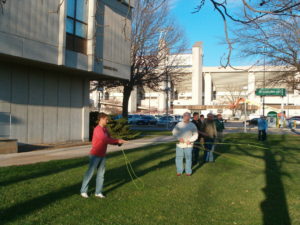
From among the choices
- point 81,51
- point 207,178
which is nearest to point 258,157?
point 207,178

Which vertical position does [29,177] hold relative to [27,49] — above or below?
below

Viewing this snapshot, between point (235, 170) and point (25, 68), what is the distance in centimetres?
1063

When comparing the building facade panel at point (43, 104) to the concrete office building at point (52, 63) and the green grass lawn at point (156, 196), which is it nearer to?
the concrete office building at point (52, 63)

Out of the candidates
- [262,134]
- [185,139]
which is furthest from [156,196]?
[262,134]

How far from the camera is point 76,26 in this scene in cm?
1695

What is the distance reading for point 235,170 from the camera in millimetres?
10016

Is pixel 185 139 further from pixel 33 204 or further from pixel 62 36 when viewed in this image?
pixel 62 36

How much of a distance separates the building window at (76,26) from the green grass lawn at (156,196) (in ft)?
26.0

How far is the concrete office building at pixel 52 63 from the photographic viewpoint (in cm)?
1370

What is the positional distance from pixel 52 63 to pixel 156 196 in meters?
10.0

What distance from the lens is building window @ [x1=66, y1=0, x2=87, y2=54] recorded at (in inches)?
649

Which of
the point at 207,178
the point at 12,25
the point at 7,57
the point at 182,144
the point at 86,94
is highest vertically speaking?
the point at 12,25

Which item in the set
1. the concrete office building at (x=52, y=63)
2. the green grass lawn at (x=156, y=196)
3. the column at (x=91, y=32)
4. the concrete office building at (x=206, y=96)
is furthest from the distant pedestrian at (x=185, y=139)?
the concrete office building at (x=206, y=96)

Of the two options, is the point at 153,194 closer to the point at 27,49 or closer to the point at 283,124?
the point at 27,49
